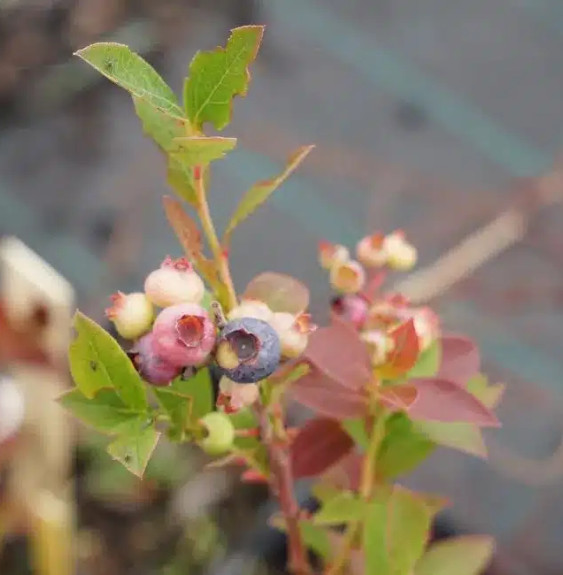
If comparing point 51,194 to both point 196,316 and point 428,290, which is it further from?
point 196,316

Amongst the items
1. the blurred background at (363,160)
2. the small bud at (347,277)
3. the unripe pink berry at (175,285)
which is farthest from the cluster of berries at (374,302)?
the blurred background at (363,160)

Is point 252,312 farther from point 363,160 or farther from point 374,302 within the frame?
point 363,160

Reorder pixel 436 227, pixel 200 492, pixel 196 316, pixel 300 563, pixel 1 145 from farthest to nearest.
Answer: pixel 1 145, pixel 436 227, pixel 200 492, pixel 300 563, pixel 196 316

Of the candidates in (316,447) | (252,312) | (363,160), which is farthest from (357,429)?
(363,160)

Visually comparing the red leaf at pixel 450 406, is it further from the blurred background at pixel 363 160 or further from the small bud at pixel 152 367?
the blurred background at pixel 363 160

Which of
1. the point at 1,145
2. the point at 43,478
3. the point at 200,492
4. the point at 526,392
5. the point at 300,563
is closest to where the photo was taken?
the point at 300,563

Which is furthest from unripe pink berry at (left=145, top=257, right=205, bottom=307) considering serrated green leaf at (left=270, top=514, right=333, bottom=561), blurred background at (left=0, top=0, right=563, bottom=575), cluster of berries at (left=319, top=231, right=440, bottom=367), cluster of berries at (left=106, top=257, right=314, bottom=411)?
blurred background at (left=0, top=0, right=563, bottom=575)

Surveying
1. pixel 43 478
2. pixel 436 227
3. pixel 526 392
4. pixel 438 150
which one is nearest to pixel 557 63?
pixel 438 150
